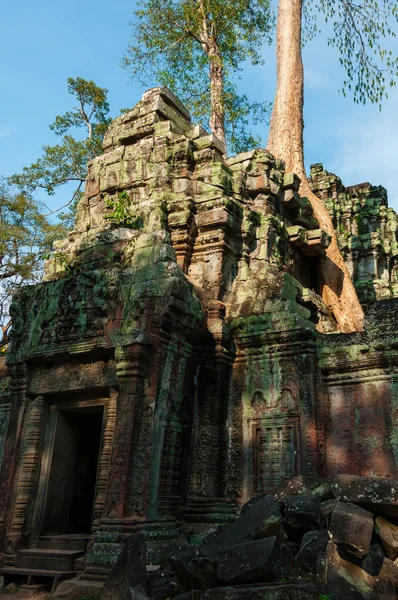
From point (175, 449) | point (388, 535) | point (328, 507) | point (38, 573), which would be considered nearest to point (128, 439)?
point (175, 449)

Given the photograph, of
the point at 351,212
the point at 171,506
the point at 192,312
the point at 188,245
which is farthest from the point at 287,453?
the point at 351,212

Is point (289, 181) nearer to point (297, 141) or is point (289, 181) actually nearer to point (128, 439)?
point (297, 141)

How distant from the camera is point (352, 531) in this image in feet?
14.2

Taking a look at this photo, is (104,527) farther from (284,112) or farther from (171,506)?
(284,112)

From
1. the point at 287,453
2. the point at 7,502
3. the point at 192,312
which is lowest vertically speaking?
the point at 7,502

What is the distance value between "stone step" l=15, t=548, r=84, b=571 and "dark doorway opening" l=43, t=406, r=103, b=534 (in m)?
0.52

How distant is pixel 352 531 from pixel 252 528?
94 centimetres

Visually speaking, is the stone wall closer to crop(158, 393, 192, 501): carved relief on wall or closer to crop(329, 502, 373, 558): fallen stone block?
crop(158, 393, 192, 501): carved relief on wall

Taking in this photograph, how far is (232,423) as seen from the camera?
7352mm

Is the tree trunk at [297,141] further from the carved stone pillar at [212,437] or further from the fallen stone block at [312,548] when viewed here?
the fallen stone block at [312,548]

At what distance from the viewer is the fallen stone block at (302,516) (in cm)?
500

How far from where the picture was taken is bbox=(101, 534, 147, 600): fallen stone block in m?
4.84

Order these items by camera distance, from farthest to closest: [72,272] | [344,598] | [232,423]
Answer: [72,272]
[232,423]
[344,598]

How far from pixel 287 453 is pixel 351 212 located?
13.0 m
